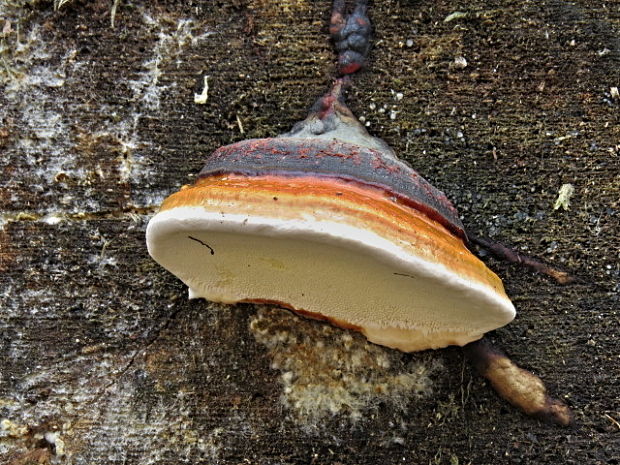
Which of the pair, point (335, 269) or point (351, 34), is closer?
point (335, 269)

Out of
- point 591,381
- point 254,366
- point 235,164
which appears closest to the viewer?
point 235,164

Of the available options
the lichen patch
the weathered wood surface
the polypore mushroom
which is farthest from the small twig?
the lichen patch

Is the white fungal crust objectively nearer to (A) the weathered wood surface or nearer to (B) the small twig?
(A) the weathered wood surface

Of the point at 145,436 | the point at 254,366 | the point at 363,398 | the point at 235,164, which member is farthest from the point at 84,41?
the point at 363,398

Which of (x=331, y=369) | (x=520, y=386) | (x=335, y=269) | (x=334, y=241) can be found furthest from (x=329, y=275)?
(x=520, y=386)

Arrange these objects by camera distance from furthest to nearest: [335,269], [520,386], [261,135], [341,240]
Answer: [261,135] → [520,386] → [335,269] → [341,240]

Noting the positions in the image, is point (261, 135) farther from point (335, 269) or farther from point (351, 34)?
point (335, 269)

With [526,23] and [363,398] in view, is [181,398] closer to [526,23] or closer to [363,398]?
[363,398]
